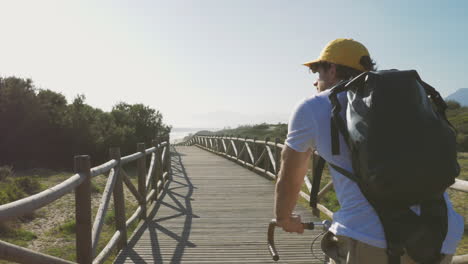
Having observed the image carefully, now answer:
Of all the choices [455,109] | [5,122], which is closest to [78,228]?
[5,122]

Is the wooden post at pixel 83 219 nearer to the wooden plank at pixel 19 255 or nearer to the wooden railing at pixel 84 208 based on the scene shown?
the wooden railing at pixel 84 208

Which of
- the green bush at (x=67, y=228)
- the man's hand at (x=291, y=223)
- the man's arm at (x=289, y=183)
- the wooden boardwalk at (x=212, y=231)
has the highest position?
the man's arm at (x=289, y=183)

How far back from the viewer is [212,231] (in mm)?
5293

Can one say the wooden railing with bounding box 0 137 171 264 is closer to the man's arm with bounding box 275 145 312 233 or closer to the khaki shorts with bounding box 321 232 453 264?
the man's arm with bounding box 275 145 312 233

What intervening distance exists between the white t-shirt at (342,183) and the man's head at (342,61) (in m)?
0.25

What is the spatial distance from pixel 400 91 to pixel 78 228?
2.78 metres

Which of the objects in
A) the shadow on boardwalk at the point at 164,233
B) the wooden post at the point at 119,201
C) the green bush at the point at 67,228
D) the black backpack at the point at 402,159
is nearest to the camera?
the black backpack at the point at 402,159

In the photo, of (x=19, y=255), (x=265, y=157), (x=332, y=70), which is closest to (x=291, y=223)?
(x=332, y=70)

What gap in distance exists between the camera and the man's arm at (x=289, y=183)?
154 centimetres

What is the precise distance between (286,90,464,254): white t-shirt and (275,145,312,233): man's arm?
0.04 m

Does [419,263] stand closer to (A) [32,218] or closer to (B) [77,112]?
(A) [32,218]

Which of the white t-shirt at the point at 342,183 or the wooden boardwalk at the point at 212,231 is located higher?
the white t-shirt at the point at 342,183

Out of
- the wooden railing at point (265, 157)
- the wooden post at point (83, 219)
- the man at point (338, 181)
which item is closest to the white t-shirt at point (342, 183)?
the man at point (338, 181)

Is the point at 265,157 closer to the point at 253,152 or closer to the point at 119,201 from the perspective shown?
the point at 253,152
